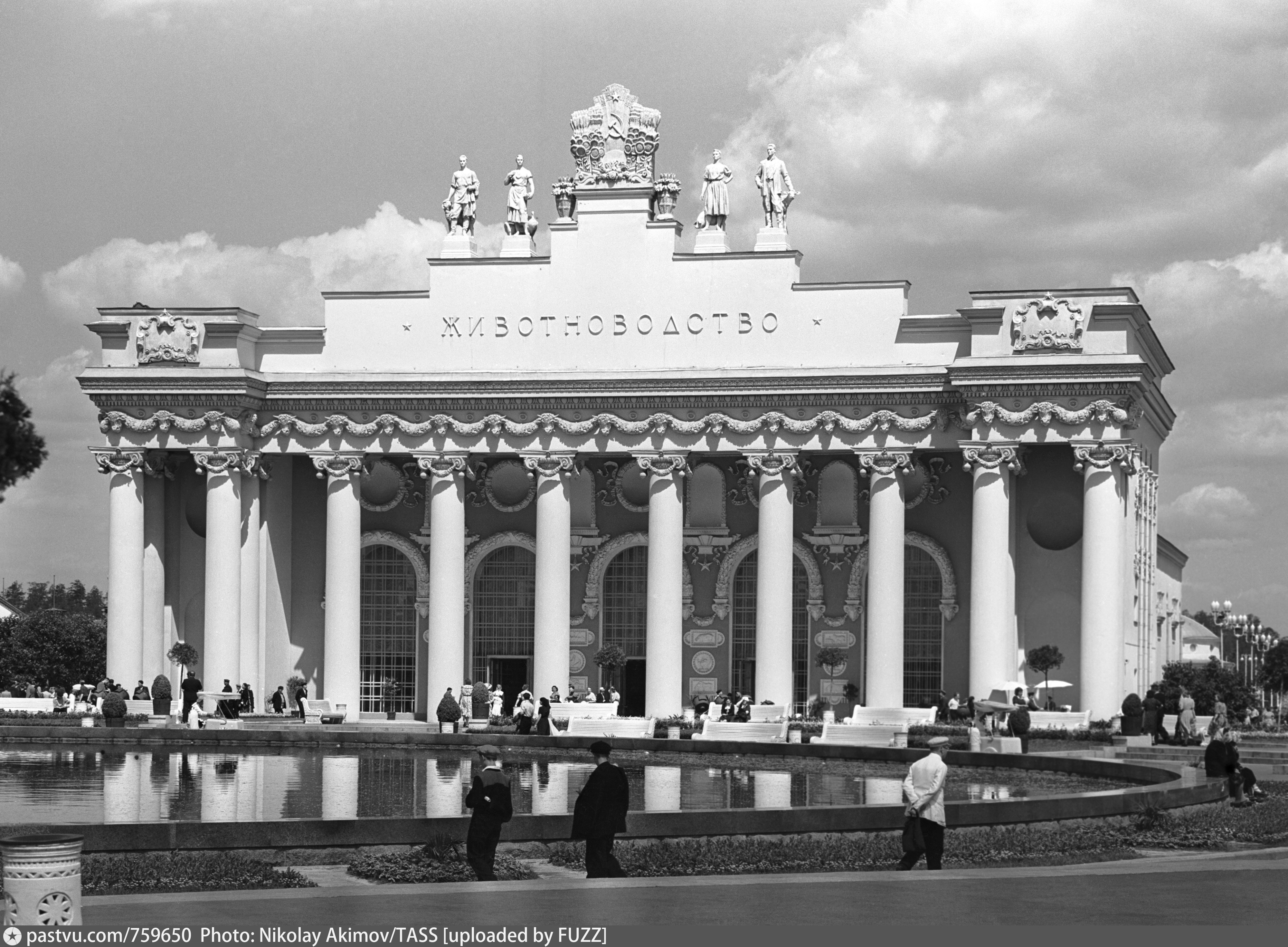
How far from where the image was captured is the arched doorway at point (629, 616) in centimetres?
6738

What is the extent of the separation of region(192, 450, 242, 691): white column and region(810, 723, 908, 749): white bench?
22615 mm

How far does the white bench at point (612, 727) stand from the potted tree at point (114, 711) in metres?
11.4

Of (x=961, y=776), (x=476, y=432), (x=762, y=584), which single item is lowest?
(x=961, y=776)

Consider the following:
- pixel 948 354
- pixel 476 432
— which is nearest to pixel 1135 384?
pixel 948 354

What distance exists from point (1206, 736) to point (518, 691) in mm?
25382

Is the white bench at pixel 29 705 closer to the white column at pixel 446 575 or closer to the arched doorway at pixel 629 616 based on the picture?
the white column at pixel 446 575

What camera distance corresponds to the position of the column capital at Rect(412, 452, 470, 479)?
65188 mm

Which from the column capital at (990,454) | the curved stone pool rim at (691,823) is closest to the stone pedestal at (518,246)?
the column capital at (990,454)

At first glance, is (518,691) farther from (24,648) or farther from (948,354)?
(24,648)

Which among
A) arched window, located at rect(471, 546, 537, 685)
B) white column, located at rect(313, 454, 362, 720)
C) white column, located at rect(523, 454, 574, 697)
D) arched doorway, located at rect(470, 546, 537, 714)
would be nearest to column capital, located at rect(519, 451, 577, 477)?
white column, located at rect(523, 454, 574, 697)

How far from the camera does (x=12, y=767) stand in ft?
132

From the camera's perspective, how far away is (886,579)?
6184 cm

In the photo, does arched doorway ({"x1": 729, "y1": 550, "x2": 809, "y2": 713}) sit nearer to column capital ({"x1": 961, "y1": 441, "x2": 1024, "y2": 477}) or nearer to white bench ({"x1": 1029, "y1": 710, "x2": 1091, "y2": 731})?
column capital ({"x1": 961, "y1": 441, "x2": 1024, "y2": 477})

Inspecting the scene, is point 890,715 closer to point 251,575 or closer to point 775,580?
point 775,580
